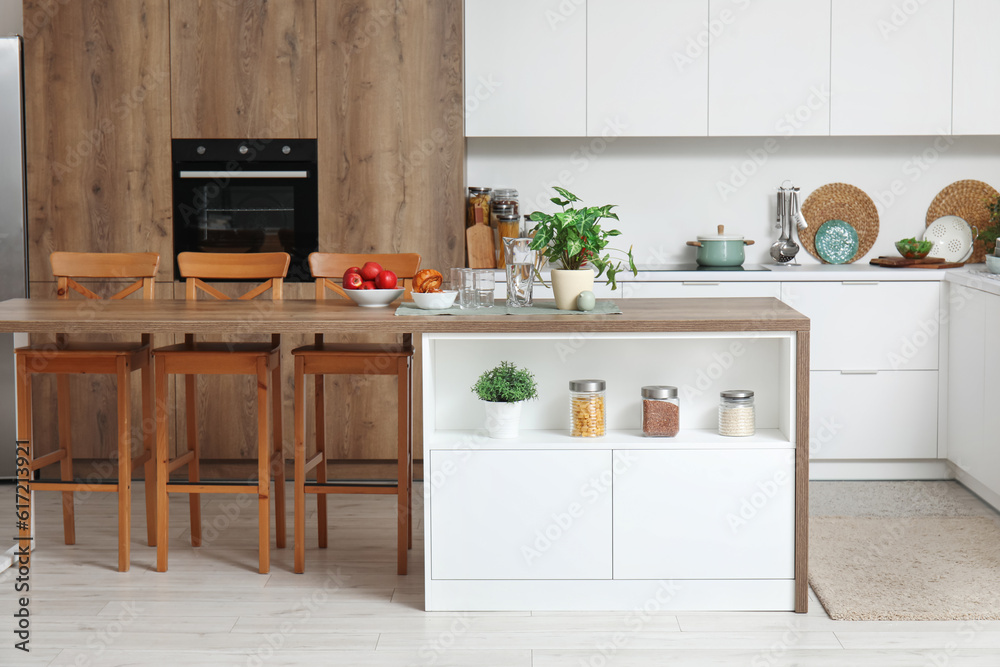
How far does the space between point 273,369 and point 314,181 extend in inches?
51.0

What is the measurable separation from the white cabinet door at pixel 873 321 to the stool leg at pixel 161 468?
2644 mm

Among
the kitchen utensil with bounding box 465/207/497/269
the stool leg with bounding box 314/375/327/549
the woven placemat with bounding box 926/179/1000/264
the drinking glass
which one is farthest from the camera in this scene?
the woven placemat with bounding box 926/179/1000/264

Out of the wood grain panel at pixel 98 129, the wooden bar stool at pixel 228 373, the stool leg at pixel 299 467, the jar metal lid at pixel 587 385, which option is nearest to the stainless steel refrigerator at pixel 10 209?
the wood grain panel at pixel 98 129

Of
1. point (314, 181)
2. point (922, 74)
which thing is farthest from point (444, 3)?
point (922, 74)

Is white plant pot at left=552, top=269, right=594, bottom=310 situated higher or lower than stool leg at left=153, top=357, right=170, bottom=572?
higher

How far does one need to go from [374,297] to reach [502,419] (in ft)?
1.97

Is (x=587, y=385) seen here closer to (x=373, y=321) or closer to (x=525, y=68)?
(x=373, y=321)

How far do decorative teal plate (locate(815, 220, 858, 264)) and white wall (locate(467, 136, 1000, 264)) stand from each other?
0.32 feet

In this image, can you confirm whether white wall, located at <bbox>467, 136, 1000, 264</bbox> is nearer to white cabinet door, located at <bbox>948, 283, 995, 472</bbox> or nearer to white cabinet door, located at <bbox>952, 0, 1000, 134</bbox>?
white cabinet door, located at <bbox>952, 0, 1000, 134</bbox>

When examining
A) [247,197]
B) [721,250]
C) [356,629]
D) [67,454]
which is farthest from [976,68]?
[67,454]

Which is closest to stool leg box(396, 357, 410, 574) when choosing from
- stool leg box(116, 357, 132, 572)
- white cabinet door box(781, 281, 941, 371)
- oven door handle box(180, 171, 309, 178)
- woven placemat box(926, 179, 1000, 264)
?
stool leg box(116, 357, 132, 572)

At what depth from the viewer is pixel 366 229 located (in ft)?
14.2

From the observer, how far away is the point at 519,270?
304 cm

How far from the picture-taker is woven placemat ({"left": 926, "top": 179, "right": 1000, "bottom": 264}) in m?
4.79
